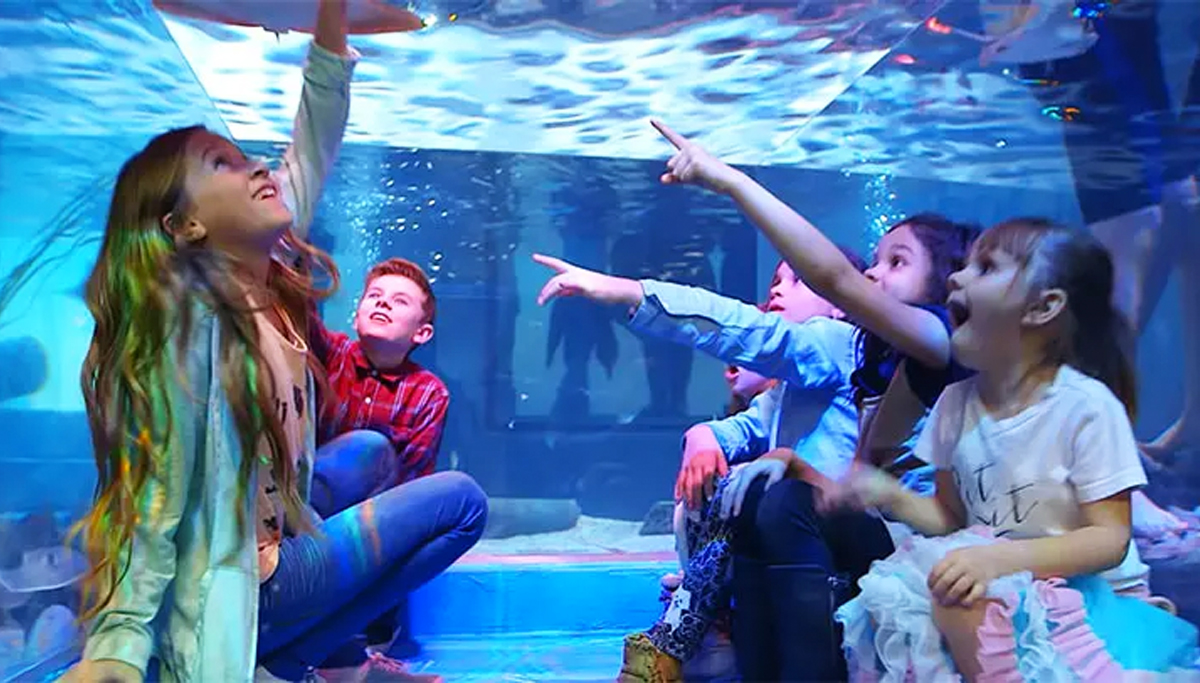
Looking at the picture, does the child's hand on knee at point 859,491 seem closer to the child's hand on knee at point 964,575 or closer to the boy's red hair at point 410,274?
the child's hand on knee at point 964,575

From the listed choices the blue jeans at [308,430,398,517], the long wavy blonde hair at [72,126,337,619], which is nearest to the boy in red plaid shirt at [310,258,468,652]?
the blue jeans at [308,430,398,517]

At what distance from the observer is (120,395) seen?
113cm

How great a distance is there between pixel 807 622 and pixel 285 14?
95cm

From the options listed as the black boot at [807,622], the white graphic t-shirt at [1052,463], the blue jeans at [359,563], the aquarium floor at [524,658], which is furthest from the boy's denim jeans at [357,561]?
the white graphic t-shirt at [1052,463]

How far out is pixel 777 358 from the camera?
4.56 feet

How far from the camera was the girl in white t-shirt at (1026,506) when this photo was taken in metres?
1.12

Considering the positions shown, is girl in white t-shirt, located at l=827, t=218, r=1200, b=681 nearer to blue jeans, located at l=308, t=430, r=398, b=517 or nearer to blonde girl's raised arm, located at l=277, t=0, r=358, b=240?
blue jeans, located at l=308, t=430, r=398, b=517

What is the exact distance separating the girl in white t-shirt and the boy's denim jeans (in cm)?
49

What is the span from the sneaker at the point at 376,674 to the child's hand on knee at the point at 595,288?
0.51 m

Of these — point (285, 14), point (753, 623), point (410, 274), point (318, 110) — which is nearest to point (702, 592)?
point (753, 623)

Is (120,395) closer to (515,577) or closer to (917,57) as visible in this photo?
(515,577)

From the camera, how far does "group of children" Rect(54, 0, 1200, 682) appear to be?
1.12m

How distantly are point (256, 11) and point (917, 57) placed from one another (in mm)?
908

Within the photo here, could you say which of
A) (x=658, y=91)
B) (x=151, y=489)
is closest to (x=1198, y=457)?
(x=658, y=91)
